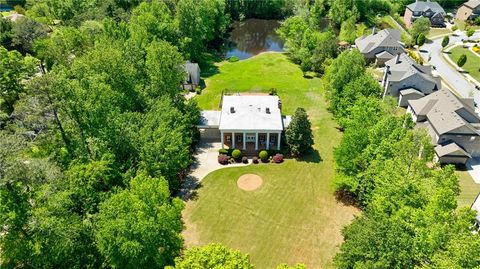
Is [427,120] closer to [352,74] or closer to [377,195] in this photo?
[352,74]

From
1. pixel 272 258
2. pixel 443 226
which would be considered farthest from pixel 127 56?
pixel 443 226

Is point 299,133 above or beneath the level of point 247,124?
beneath

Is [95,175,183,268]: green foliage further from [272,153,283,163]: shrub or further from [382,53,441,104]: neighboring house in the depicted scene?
[382,53,441,104]: neighboring house

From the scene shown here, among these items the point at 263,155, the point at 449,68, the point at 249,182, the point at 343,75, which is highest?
the point at 343,75

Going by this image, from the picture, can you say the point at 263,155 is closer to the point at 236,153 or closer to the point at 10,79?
the point at 236,153

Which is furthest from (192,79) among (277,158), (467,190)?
(467,190)

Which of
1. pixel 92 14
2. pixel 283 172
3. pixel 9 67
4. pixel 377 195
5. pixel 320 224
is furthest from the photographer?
pixel 92 14
